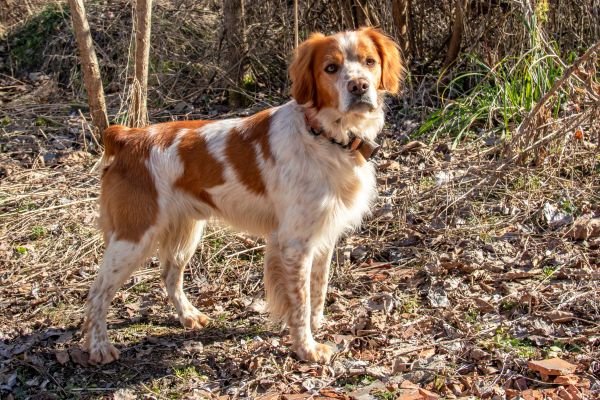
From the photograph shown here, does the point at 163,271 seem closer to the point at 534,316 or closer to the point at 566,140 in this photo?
the point at 534,316

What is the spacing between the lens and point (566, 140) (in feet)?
17.4

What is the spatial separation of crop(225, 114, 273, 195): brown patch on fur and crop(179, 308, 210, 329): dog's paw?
2.75 feet

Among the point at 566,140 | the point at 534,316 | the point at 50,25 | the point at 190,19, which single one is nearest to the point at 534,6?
the point at 566,140

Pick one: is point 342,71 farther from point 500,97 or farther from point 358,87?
point 500,97

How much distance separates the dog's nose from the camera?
3.36m

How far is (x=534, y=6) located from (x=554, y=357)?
3.17m

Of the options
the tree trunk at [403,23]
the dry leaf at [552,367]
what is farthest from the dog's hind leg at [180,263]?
the tree trunk at [403,23]

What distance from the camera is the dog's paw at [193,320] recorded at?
13.4 feet

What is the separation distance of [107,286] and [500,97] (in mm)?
3574

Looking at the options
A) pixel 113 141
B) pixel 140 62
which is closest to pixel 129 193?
pixel 113 141

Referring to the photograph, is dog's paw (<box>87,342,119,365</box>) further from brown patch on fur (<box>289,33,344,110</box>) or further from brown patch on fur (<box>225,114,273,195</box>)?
brown patch on fur (<box>289,33,344,110</box>)

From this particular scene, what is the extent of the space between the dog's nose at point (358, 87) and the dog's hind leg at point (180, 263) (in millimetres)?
1187

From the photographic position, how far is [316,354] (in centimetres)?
364

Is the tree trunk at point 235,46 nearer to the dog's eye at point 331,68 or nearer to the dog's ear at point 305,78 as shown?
the dog's ear at point 305,78
